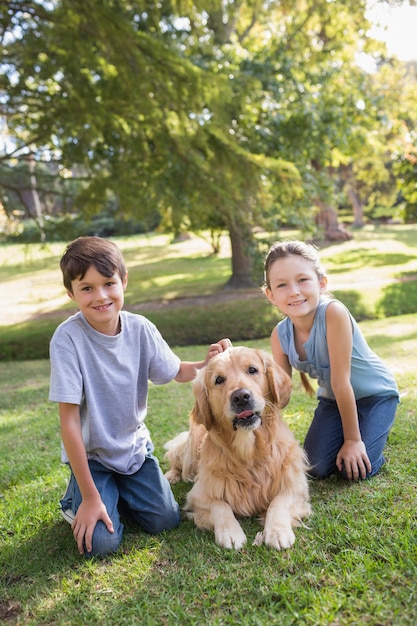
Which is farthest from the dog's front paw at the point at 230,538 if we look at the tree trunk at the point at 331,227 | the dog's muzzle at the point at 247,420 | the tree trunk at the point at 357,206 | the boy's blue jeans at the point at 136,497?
the tree trunk at the point at 357,206

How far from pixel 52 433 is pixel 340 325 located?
3248 millimetres

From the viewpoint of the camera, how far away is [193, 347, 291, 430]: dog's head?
274cm

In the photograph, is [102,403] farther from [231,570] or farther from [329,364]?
[329,364]

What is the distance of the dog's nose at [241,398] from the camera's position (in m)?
2.71

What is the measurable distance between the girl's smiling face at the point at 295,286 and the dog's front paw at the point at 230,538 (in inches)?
53.4

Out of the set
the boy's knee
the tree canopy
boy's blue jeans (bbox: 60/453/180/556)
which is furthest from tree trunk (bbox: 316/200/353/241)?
the boy's knee

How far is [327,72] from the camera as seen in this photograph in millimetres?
14969

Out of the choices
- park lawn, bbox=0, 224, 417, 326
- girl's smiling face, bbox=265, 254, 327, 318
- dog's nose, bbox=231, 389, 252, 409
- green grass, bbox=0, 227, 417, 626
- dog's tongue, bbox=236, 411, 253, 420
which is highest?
girl's smiling face, bbox=265, 254, 327, 318

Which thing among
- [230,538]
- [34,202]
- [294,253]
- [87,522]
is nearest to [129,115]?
[34,202]

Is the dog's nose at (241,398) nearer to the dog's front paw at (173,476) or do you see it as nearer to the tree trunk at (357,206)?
the dog's front paw at (173,476)

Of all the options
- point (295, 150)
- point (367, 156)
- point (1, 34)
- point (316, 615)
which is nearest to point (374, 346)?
point (316, 615)

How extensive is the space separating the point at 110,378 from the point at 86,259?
68cm

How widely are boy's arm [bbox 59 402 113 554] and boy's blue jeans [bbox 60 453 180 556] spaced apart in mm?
151

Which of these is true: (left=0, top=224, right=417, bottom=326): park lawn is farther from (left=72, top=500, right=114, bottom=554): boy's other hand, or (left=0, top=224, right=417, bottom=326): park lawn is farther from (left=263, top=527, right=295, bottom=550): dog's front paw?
(left=263, top=527, right=295, bottom=550): dog's front paw
